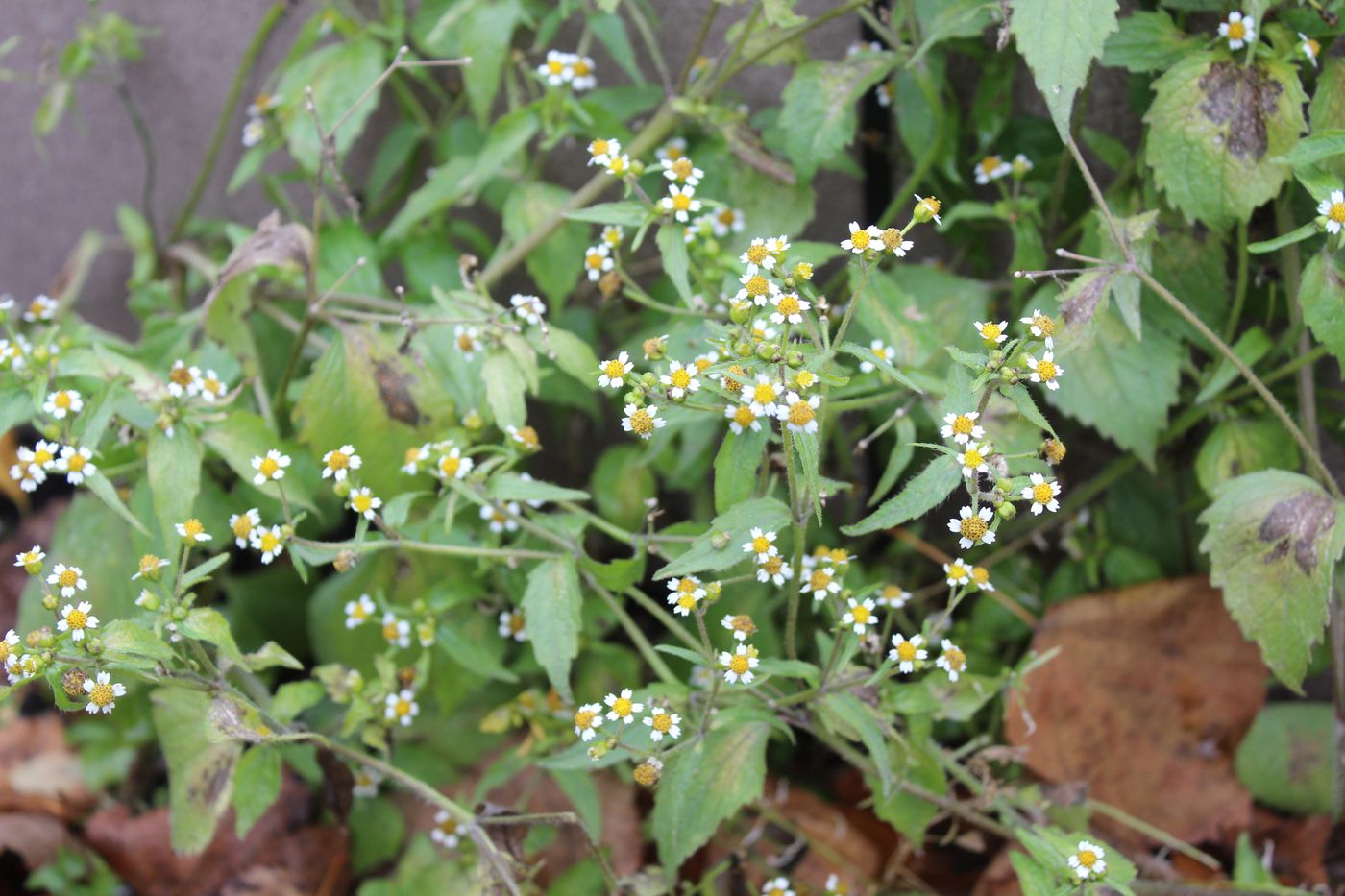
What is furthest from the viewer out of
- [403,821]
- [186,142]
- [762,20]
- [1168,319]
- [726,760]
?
[186,142]

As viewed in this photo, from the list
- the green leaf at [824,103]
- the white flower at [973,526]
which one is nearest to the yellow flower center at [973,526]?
the white flower at [973,526]

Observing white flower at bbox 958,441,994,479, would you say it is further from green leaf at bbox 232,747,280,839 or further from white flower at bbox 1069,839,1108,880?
green leaf at bbox 232,747,280,839

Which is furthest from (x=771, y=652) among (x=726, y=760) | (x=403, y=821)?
(x=403, y=821)

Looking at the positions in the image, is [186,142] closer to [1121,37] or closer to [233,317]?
[233,317]

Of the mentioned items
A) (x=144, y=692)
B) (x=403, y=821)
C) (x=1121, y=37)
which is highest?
(x=1121, y=37)

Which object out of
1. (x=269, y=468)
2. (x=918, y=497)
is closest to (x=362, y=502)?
(x=269, y=468)

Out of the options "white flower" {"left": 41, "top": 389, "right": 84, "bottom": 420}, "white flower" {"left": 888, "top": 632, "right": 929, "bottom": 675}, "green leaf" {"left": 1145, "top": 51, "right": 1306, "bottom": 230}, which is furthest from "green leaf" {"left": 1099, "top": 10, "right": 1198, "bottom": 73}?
"white flower" {"left": 41, "top": 389, "right": 84, "bottom": 420}

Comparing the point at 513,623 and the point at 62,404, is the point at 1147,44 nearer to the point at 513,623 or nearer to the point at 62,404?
the point at 513,623
